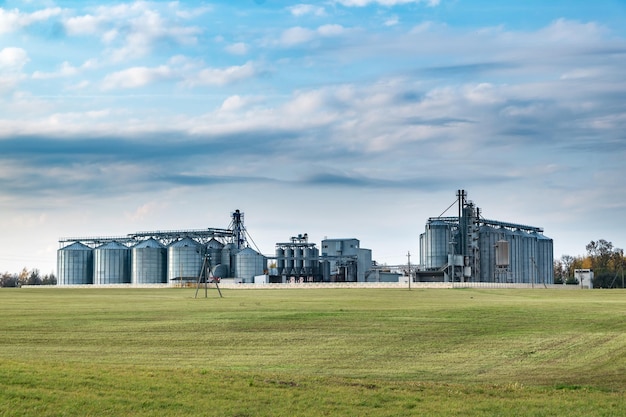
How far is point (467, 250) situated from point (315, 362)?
133473 mm

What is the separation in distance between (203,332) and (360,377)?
679 inches

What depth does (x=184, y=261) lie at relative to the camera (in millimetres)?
190750

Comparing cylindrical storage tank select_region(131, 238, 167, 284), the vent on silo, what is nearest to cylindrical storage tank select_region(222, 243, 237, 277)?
cylindrical storage tank select_region(131, 238, 167, 284)

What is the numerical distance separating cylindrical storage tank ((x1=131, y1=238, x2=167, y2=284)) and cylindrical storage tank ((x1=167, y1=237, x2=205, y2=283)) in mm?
3314

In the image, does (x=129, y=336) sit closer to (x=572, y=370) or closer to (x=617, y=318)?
(x=572, y=370)

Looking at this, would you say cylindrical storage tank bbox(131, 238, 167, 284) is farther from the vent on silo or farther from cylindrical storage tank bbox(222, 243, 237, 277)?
the vent on silo

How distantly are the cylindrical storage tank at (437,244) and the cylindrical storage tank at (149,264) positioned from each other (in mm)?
60336

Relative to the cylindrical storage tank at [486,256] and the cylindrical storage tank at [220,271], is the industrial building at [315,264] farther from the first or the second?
the cylindrical storage tank at [486,256]

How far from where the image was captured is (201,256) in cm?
19275

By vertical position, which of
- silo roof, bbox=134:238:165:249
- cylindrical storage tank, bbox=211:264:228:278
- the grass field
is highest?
silo roof, bbox=134:238:165:249

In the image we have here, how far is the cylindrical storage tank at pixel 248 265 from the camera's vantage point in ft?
618

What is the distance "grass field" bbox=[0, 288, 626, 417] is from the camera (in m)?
24.7

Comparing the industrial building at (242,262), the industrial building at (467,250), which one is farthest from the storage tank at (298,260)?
the industrial building at (467,250)

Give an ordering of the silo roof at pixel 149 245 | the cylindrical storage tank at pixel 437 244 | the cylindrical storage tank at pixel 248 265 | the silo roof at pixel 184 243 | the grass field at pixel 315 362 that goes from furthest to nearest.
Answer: the silo roof at pixel 149 245
the silo roof at pixel 184 243
the cylindrical storage tank at pixel 248 265
the cylindrical storage tank at pixel 437 244
the grass field at pixel 315 362
